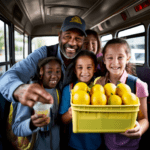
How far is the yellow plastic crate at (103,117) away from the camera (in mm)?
652

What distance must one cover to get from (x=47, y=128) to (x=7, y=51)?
1393 millimetres

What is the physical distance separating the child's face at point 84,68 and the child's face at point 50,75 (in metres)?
0.20

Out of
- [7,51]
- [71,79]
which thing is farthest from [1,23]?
[71,79]

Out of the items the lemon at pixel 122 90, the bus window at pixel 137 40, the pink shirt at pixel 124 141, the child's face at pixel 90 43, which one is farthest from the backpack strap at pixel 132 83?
the bus window at pixel 137 40

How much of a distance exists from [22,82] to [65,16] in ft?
3.90

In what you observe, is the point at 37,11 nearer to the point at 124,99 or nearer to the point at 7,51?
the point at 7,51

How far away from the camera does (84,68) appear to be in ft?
3.74

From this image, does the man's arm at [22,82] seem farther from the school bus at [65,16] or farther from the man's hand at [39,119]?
the school bus at [65,16]

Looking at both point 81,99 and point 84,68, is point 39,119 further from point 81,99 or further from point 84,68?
point 84,68

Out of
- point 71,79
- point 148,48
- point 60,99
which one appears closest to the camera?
point 60,99

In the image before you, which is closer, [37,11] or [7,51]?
[37,11]

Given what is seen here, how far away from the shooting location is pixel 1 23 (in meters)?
1.61

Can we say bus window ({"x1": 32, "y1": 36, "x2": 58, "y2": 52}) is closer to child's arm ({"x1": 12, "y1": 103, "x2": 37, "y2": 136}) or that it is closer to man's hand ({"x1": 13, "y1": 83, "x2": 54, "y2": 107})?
child's arm ({"x1": 12, "y1": 103, "x2": 37, "y2": 136})

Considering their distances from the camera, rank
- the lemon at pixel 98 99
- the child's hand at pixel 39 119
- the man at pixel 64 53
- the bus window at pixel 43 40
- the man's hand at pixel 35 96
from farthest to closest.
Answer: the bus window at pixel 43 40 < the man at pixel 64 53 < the child's hand at pixel 39 119 < the lemon at pixel 98 99 < the man's hand at pixel 35 96
